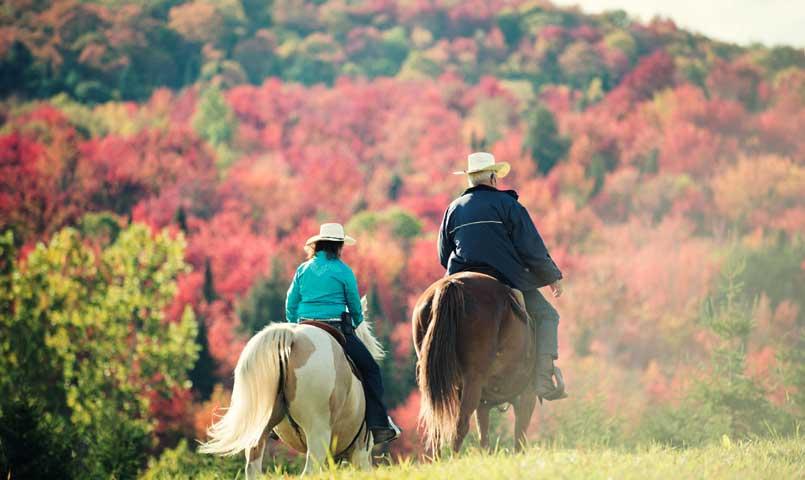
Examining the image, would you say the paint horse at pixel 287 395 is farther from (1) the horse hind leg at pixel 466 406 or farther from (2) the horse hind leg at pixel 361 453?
(1) the horse hind leg at pixel 466 406

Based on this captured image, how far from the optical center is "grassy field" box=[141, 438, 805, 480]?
784cm

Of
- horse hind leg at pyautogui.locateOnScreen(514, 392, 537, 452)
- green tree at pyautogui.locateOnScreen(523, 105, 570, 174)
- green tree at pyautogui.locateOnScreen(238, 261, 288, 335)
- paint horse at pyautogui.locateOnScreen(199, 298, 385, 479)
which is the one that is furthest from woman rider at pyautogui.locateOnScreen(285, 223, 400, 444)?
green tree at pyautogui.locateOnScreen(523, 105, 570, 174)

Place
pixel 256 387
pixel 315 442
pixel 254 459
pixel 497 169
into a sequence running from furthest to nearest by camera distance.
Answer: pixel 497 169 < pixel 315 442 < pixel 254 459 < pixel 256 387

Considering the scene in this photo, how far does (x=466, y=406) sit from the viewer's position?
1003 cm

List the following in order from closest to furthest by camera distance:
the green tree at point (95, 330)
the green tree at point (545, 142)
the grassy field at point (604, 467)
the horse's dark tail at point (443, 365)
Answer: the grassy field at point (604, 467) < the horse's dark tail at point (443, 365) < the green tree at point (95, 330) < the green tree at point (545, 142)

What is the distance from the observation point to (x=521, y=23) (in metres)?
183

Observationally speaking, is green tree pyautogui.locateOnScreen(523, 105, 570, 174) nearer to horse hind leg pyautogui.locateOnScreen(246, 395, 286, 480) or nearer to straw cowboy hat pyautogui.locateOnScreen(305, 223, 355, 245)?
straw cowboy hat pyautogui.locateOnScreen(305, 223, 355, 245)

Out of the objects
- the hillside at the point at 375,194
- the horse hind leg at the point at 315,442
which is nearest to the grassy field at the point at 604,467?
the horse hind leg at the point at 315,442

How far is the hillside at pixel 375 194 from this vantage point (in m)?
44.1

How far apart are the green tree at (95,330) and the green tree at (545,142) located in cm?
7687

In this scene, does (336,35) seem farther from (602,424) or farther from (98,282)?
(602,424)

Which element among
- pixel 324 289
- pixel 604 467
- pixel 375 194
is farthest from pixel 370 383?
pixel 375 194

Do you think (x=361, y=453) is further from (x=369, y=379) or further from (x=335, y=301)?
(x=335, y=301)

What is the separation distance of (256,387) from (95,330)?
1490 inches
